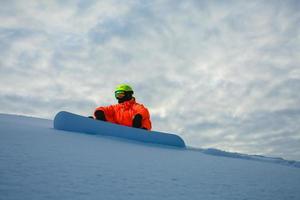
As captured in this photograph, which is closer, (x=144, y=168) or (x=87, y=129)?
(x=144, y=168)

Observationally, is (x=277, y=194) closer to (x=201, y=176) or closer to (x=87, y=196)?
(x=201, y=176)

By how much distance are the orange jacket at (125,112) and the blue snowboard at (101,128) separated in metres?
0.67

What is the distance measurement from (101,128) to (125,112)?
1239 millimetres

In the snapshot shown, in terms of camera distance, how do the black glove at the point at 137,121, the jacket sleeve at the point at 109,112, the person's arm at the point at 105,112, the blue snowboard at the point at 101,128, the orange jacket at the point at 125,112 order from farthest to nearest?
the jacket sleeve at the point at 109,112
the orange jacket at the point at 125,112
the person's arm at the point at 105,112
the black glove at the point at 137,121
the blue snowboard at the point at 101,128

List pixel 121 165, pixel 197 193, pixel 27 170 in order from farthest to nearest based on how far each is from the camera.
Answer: pixel 121 165
pixel 197 193
pixel 27 170

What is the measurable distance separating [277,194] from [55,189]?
148cm

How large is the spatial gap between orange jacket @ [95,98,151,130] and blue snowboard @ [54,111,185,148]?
67 centimetres

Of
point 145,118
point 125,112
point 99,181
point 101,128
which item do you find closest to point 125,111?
point 125,112

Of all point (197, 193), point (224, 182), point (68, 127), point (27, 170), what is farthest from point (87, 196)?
point (68, 127)

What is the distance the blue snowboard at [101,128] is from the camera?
4719mm

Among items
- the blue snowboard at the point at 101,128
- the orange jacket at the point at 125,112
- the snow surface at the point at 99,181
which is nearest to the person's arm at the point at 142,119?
the orange jacket at the point at 125,112

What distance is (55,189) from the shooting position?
4.66 ft

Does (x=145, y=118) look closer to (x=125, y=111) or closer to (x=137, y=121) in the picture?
(x=137, y=121)

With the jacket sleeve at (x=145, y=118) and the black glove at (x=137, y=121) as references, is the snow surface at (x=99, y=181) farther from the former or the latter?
the jacket sleeve at (x=145, y=118)
